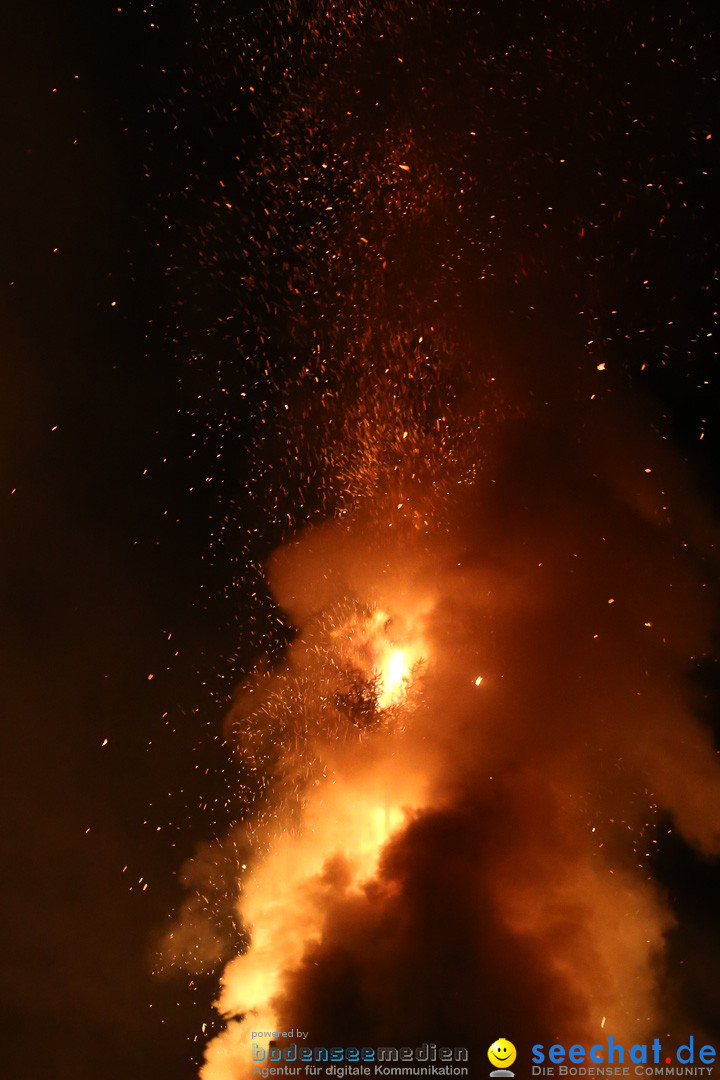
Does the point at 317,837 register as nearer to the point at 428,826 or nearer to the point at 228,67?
the point at 428,826

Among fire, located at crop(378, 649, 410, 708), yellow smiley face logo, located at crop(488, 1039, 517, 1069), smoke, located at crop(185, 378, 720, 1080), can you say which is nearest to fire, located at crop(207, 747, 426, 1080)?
smoke, located at crop(185, 378, 720, 1080)

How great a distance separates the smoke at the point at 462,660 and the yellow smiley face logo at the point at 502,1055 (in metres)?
0.09

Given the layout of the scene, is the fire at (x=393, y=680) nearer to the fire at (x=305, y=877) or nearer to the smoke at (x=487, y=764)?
the smoke at (x=487, y=764)

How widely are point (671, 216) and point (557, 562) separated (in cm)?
214

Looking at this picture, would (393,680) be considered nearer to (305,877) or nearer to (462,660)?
(462,660)

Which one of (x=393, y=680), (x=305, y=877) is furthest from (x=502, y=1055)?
(x=393, y=680)

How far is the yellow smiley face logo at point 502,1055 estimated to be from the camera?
4.05m

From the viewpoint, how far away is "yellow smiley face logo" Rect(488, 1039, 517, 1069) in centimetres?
405

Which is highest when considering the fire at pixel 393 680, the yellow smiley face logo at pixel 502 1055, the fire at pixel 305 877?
the fire at pixel 393 680

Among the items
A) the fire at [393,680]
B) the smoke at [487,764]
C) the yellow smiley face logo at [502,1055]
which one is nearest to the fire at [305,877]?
Result: the smoke at [487,764]

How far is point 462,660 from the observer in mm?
4605

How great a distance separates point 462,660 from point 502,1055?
244 cm

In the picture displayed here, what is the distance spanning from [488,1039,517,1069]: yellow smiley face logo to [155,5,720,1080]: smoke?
91 mm

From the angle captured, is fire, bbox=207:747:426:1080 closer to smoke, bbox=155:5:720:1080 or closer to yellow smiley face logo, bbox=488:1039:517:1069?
smoke, bbox=155:5:720:1080
